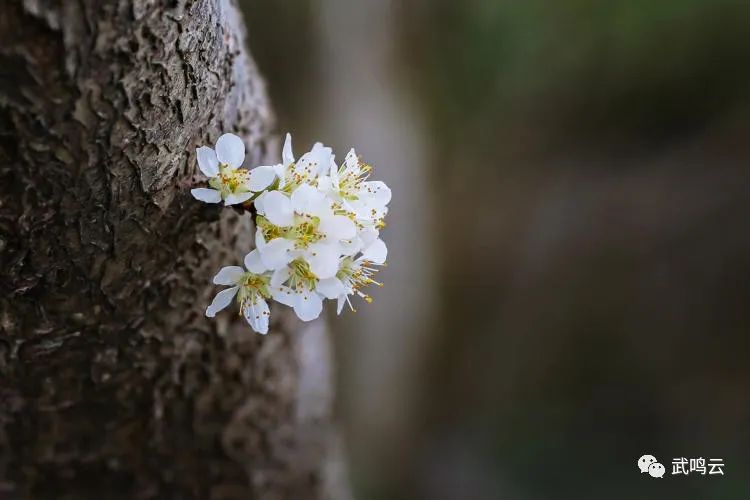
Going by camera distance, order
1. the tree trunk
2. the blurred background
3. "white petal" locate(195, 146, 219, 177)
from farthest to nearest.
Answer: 1. the blurred background
2. "white petal" locate(195, 146, 219, 177)
3. the tree trunk

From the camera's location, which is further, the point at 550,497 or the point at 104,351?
the point at 550,497

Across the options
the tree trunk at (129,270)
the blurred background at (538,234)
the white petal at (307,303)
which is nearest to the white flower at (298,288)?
the white petal at (307,303)

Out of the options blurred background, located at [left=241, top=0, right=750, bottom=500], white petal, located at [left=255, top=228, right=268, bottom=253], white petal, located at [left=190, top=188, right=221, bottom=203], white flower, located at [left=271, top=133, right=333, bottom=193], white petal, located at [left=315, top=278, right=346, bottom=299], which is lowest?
white petal, located at [left=315, top=278, right=346, bottom=299]

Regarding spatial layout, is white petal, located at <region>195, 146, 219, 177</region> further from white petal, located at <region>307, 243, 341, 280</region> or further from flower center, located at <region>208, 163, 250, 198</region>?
white petal, located at <region>307, 243, 341, 280</region>

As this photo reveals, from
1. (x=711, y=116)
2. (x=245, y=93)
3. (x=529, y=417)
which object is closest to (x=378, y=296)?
(x=529, y=417)

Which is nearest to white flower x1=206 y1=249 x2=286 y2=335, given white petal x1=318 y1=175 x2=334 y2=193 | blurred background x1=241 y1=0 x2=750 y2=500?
white petal x1=318 y1=175 x2=334 y2=193

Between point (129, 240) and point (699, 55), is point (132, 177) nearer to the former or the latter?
point (129, 240)
